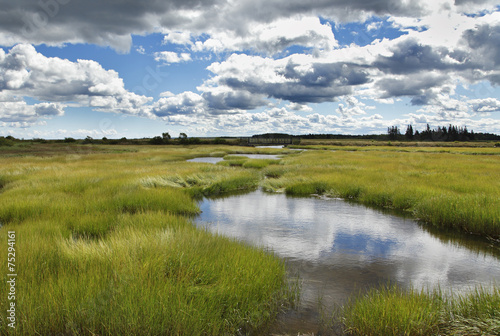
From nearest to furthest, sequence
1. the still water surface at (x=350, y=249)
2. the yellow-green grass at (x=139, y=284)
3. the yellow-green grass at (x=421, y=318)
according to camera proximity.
→ the yellow-green grass at (x=139, y=284) < the yellow-green grass at (x=421, y=318) < the still water surface at (x=350, y=249)

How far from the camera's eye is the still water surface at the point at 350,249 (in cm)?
728

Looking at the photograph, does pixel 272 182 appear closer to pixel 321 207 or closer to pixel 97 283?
pixel 321 207

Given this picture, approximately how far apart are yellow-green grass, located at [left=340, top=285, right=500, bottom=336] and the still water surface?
1061mm

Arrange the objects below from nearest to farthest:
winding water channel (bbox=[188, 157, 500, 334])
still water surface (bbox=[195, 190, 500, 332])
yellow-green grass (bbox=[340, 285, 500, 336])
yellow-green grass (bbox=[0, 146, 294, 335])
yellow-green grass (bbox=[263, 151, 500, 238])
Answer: yellow-green grass (bbox=[0, 146, 294, 335]), yellow-green grass (bbox=[340, 285, 500, 336]), winding water channel (bbox=[188, 157, 500, 334]), still water surface (bbox=[195, 190, 500, 332]), yellow-green grass (bbox=[263, 151, 500, 238])

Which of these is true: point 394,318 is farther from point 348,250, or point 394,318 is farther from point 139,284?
point 348,250

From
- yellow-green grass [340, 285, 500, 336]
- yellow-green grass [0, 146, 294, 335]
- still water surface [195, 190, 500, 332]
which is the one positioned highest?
yellow-green grass [0, 146, 294, 335]

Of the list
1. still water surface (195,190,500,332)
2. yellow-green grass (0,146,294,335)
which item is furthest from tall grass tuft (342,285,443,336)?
yellow-green grass (0,146,294,335)

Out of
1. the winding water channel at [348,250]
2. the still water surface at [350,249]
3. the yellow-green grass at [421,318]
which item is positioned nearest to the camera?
the yellow-green grass at [421,318]

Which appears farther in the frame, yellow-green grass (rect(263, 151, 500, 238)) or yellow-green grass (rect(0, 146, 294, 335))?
yellow-green grass (rect(263, 151, 500, 238))

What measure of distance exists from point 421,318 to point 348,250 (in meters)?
4.90

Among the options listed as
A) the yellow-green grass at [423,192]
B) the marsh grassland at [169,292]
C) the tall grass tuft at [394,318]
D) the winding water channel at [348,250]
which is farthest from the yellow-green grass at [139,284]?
the yellow-green grass at [423,192]

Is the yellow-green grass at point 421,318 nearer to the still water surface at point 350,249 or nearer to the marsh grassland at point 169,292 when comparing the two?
the marsh grassland at point 169,292

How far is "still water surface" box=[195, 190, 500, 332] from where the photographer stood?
7.28 meters

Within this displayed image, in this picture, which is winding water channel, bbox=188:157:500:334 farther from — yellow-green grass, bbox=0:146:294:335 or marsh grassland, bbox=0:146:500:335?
yellow-green grass, bbox=0:146:294:335
